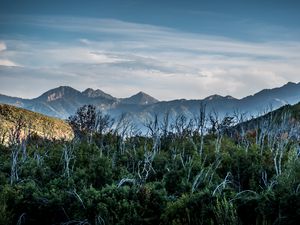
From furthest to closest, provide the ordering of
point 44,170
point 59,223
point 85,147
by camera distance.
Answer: point 85,147, point 44,170, point 59,223

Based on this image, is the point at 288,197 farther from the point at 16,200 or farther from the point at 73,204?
the point at 16,200

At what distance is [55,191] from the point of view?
72.2ft

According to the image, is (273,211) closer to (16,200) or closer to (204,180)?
(204,180)

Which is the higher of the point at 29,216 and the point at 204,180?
the point at 204,180

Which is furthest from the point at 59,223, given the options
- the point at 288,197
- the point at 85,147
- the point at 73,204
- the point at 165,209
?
the point at 85,147

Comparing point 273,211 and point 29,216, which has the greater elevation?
point 273,211

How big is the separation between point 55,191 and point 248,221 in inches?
361

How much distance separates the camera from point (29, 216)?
20719mm

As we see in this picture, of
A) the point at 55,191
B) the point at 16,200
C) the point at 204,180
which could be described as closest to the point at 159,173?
the point at 204,180

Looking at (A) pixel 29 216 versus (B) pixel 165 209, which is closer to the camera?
(B) pixel 165 209

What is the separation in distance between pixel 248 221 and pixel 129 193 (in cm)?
538

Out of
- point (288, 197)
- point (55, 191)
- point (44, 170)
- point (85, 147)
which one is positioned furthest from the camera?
point (85, 147)

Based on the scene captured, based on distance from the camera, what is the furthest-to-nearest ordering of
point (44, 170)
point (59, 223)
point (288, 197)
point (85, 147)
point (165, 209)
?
point (85, 147) → point (44, 170) → point (59, 223) → point (165, 209) → point (288, 197)

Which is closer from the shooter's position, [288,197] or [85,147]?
[288,197]
